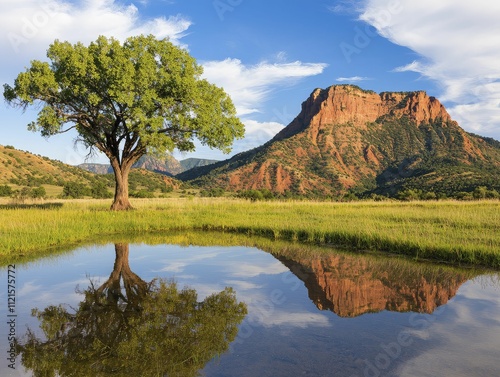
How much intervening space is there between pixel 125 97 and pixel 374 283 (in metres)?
20.5

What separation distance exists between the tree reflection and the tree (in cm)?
1880

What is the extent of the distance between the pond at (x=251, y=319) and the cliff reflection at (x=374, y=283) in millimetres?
41

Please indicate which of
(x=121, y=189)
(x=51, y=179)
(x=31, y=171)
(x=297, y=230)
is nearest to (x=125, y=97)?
(x=121, y=189)

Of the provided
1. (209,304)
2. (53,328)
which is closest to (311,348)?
(209,304)

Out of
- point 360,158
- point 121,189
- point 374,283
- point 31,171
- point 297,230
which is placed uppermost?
point 360,158

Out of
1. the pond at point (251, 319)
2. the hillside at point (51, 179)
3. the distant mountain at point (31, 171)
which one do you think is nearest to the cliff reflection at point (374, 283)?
the pond at point (251, 319)

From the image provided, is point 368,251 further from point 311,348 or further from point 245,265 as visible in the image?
point 311,348

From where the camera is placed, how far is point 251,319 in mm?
6816

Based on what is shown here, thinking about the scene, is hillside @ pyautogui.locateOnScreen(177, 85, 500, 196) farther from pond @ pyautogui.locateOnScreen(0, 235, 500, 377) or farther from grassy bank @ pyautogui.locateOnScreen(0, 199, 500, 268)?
pond @ pyautogui.locateOnScreen(0, 235, 500, 377)

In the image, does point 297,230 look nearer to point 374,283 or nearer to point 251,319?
point 374,283

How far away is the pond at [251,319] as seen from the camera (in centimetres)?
503

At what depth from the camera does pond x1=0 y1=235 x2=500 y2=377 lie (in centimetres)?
503

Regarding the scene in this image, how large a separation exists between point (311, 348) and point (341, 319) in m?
1.50

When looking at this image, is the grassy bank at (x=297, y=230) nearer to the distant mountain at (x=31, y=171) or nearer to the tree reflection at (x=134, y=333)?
the tree reflection at (x=134, y=333)
